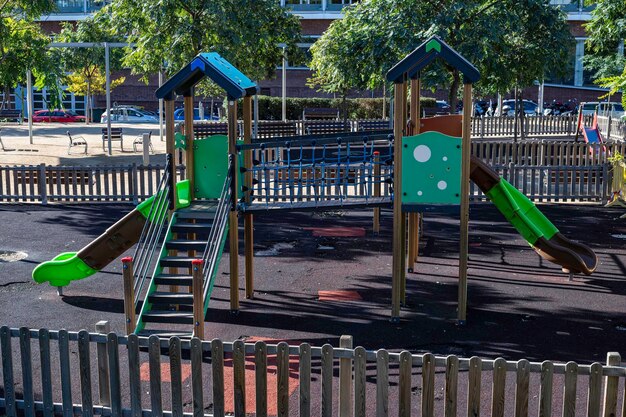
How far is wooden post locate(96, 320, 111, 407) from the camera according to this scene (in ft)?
23.3

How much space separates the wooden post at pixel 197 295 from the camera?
30.0 feet

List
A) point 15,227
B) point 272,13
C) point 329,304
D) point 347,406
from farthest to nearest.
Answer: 1. point 272,13
2. point 15,227
3. point 329,304
4. point 347,406

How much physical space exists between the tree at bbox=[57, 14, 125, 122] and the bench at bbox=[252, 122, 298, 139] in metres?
12.4

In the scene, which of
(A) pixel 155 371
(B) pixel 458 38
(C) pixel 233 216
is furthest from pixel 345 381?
(B) pixel 458 38

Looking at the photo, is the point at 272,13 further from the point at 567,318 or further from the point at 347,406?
the point at 347,406

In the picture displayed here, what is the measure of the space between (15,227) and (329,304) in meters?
8.56

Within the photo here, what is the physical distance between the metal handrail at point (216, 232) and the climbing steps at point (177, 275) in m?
0.01

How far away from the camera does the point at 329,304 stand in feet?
38.4

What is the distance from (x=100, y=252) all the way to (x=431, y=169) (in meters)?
4.76

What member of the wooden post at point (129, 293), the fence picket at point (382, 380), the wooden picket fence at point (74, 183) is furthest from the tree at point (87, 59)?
the fence picket at point (382, 380)

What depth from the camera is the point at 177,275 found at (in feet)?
34.5

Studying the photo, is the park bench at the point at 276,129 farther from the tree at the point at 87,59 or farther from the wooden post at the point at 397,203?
the wooden post at the point at 397,203

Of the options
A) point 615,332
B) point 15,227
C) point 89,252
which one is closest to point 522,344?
point 615,332

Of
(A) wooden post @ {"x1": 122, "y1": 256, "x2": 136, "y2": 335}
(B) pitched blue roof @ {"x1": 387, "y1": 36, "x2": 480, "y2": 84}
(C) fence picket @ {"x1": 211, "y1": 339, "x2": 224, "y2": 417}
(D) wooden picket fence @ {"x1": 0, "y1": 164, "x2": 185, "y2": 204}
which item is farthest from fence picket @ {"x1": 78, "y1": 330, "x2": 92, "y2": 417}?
(D) wooden picket fence @ {"x1": 0, "y1": 164, "x2": 185, "y2": 204}
